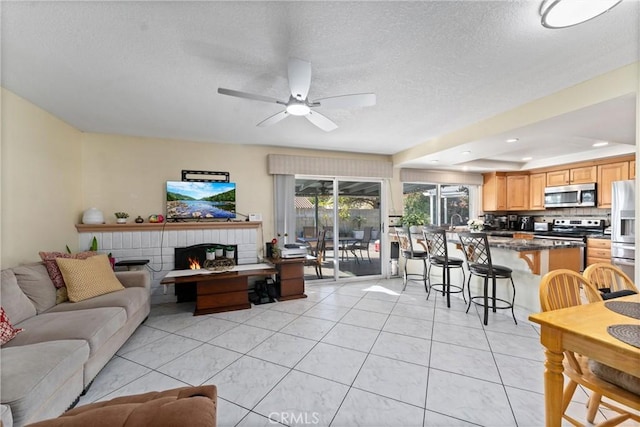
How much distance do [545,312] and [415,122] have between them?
2521mm

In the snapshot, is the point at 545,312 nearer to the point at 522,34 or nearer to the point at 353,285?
the point at 522,34

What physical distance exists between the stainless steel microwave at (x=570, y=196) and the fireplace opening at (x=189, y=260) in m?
6.12

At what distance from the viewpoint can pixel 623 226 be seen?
3990mm

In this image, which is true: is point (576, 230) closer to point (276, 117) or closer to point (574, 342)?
point (574, 342)

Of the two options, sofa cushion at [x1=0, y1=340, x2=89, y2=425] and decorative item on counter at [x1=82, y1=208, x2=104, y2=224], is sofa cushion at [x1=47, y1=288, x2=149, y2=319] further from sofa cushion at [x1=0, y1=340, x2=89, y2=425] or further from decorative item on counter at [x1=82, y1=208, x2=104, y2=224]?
decorative item on counter at [x1=82, y1=208, x2=104, y2=224]

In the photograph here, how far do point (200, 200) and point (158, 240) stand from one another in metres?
0.79

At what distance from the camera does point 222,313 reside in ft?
10.9

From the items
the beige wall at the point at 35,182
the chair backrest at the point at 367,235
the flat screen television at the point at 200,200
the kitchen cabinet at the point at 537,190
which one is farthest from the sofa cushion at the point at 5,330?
the kitchen cabinet at the point at 537,190

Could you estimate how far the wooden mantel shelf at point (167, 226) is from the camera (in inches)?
138

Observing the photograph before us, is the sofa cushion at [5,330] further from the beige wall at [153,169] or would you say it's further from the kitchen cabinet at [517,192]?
the kitchen cabinet at [517,192]

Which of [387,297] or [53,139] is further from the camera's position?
[387,297]

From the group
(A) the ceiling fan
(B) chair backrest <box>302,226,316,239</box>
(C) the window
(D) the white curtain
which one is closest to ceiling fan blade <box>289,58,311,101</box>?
(A) the ceiling fan

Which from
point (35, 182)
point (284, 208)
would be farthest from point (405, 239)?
point (35, 182)

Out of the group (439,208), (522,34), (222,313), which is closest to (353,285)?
(222,313)
